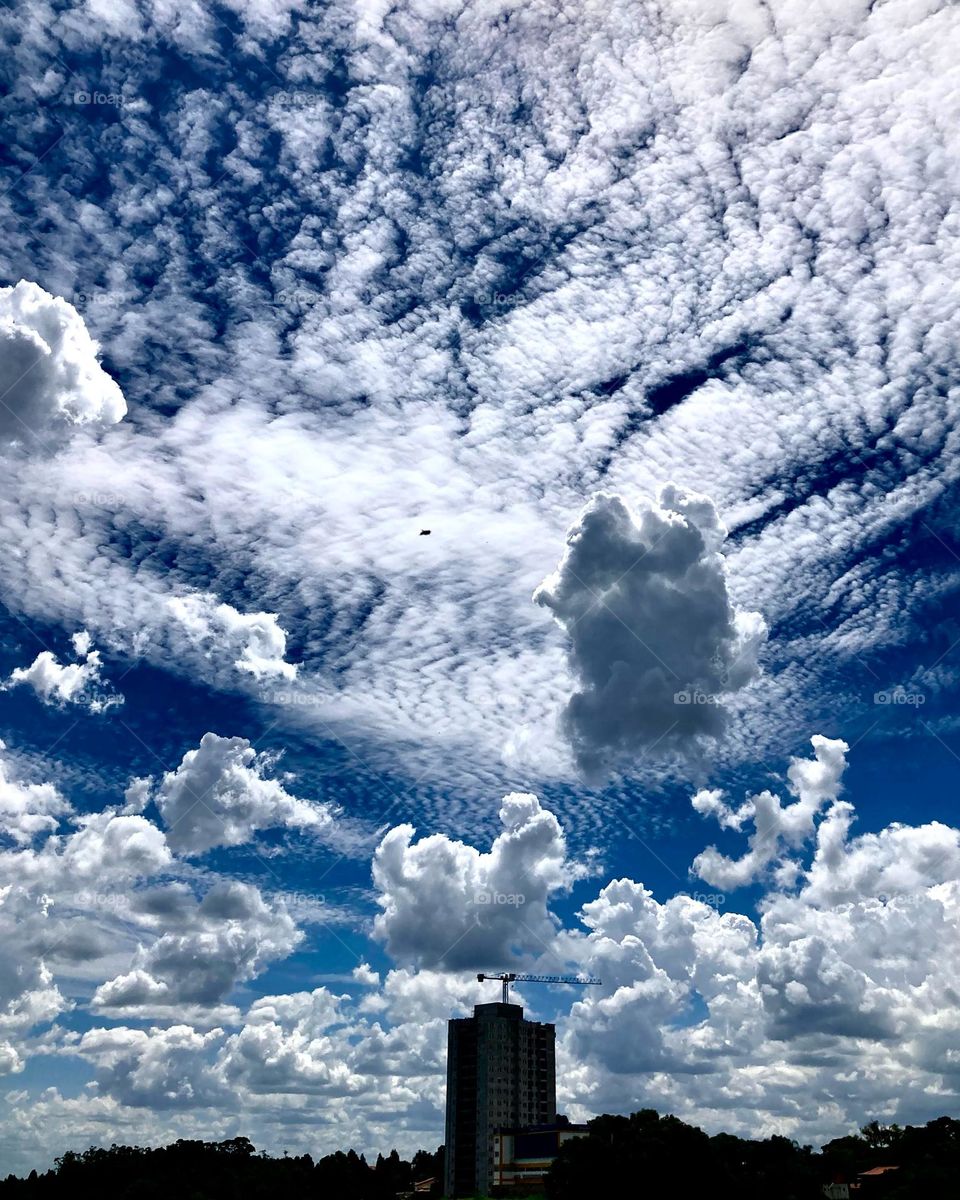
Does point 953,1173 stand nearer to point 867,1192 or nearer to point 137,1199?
point 867,1192

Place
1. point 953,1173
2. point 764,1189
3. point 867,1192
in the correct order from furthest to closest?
1. point 867,1192
2. point 764,1189
3. point 953,1173

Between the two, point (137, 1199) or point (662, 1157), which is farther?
point (137, 1199)

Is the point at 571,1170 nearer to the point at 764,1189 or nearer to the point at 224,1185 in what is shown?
the point at 764,1189

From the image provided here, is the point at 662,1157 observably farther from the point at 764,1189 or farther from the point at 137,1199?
the point at 137,1199

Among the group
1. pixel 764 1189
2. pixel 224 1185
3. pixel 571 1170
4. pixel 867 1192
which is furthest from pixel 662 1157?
pixel 224 1185

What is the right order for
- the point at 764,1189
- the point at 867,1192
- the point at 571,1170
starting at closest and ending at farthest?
1. the point at 571,1170
2. the point at 764,1189
3. the point at 867,1192

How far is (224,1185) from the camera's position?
193250 mm

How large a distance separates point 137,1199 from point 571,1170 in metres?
70.6

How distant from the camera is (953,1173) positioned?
15388 centimetres

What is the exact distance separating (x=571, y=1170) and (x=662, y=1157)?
56.2 feet

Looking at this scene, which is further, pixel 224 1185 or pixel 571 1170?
pixel 224 1185

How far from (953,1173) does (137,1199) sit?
127 metres

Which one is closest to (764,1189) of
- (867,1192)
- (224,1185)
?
(867,1192)

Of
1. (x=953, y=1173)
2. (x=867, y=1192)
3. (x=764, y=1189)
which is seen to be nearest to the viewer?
(x=953, y=1173)
